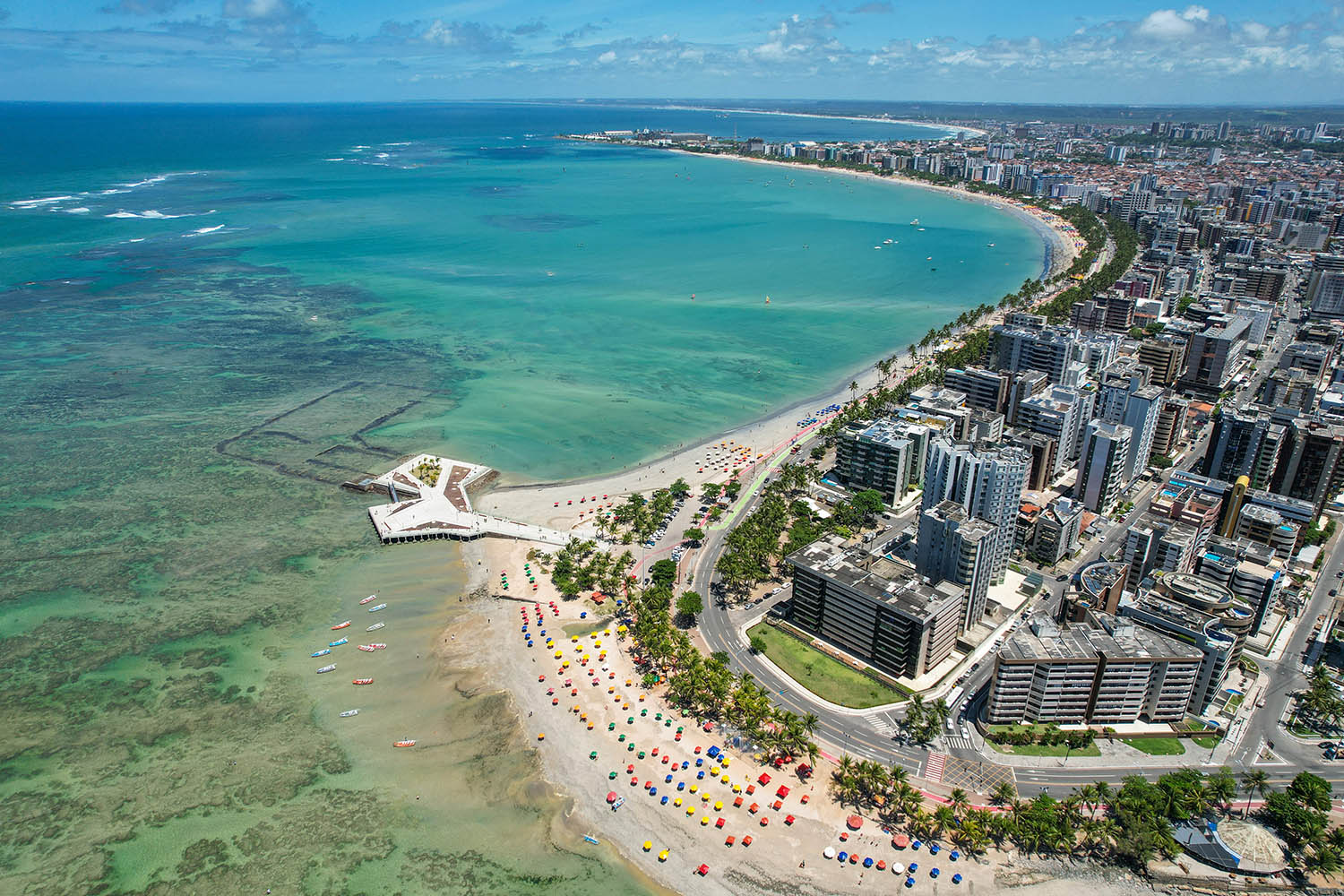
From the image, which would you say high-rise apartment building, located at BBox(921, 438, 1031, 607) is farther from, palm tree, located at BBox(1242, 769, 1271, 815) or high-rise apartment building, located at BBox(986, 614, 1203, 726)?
palm tree, located at BBox(1242, 769, 1271, 815)

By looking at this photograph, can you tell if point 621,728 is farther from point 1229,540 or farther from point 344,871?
point 1229,540

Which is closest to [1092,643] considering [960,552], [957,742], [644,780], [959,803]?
[957,742]

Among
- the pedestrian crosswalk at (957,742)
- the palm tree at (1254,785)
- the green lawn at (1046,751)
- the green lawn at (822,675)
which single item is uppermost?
the palm tree at (1254,785)

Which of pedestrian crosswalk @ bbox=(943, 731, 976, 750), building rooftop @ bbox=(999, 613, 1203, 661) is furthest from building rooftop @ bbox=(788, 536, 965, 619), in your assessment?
pedestrian crosswalk @ bbox=(943, 731, 976, 750)

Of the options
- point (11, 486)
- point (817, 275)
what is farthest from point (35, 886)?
point (817, 275)

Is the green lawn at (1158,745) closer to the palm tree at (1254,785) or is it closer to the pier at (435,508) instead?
the palm tree at (1254,785)

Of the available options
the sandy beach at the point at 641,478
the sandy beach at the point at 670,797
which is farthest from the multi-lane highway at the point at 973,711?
the sandy beach at the point at 641,478
